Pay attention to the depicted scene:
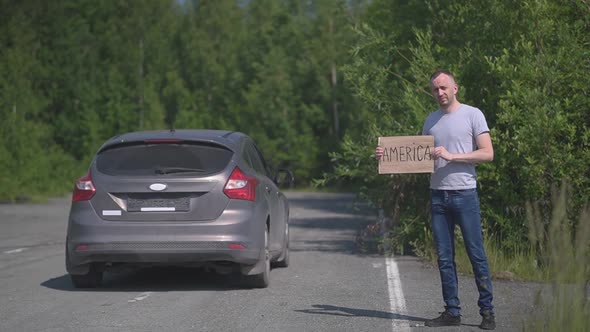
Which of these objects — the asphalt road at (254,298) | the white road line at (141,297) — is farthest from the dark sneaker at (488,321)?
the white road line at (141,297)

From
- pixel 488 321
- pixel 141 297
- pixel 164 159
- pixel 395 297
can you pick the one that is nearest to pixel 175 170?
pixel 164 159

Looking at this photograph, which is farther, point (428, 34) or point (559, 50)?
point (428, 34)

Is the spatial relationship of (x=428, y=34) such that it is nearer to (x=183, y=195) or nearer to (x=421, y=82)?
(x=421, y=82)

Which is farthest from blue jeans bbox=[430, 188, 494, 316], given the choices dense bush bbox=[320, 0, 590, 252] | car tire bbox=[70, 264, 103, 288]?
dense bush bbox=[320, 0, 590, 252]

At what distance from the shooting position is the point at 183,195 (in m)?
10.6

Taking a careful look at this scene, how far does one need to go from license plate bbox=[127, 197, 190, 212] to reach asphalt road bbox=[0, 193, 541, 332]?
0.87 m

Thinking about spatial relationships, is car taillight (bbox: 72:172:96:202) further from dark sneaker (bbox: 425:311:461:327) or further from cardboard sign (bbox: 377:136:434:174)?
dark sneaker (bbox: 425:311:461:327)

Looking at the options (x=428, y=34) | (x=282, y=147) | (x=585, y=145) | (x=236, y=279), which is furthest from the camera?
(x=282, y=147)

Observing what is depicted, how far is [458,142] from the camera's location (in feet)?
27.5

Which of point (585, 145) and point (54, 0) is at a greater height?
point (54, 0)

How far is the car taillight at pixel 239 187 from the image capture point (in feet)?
34.8

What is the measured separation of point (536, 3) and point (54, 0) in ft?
145

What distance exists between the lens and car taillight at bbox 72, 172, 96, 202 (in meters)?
10.7

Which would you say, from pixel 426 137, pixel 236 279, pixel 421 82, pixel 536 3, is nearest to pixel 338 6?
pixel 421 82
